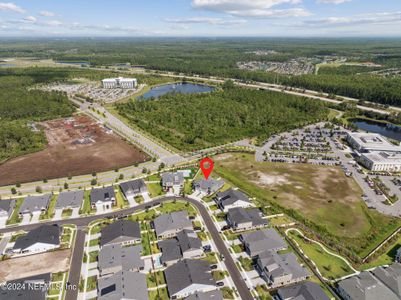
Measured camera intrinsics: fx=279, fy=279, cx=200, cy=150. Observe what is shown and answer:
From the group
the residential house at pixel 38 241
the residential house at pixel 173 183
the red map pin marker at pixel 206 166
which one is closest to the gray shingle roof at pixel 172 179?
the residential house at pixel 173 183

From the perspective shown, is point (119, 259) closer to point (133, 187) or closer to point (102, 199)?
point (102, 199)

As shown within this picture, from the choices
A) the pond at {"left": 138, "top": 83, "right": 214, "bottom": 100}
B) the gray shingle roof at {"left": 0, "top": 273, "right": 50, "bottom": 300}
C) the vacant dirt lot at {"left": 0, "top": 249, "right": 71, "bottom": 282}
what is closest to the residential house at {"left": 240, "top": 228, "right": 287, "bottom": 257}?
the vacant dirt lot at {"left": 0, "top": 249, "right": 71, "bottom": 282}

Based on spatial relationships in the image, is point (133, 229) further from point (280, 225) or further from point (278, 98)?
point (278, 98)

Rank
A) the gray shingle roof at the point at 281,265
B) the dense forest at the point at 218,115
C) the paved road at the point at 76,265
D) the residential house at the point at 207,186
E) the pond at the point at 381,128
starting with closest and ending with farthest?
1. the paved road at the point at 76,265
2. the gray shingle roof at the point at 281,265
3. the residential house at the point at 207,186
4. the dense forest at the point at 218,115
5. the pond at the point at 381,128

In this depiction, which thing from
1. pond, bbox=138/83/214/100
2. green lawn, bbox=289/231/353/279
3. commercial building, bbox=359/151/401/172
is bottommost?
green lawn, bbox=289/231/353/279

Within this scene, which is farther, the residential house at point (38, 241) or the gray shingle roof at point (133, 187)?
the gray shingle roof at point (133, 187)

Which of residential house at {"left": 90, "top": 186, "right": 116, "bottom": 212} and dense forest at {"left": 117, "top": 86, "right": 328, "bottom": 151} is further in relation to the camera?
dense forest at {"left": 117, "top": 86, "right": 328, "bottom": 151}

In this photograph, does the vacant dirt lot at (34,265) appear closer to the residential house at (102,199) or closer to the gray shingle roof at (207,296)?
the residential house at (102,199)

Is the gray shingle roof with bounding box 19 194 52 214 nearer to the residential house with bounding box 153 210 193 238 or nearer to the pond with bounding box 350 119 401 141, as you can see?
the residential house with bounding box 153 210 193 238
